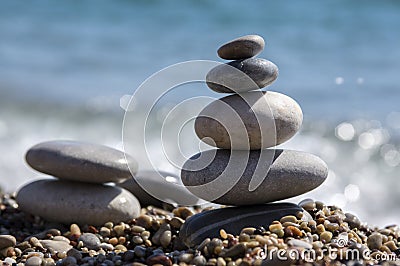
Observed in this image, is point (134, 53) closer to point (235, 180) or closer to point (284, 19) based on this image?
point (284, 19)

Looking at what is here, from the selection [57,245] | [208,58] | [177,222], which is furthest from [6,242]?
[208,58]

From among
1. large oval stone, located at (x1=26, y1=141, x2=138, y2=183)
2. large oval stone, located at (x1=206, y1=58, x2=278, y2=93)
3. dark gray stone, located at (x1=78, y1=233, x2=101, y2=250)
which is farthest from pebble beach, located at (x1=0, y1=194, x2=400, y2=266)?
large oval stone, located at (x1=206, y1=58, x2=278, y2=93)

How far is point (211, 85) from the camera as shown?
12.9 ft

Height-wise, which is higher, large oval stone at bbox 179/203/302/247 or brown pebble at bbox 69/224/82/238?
large oval stone at bbox 179/203/302/247

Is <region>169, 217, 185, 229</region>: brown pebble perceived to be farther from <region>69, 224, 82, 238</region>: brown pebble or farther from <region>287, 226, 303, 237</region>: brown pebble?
<region>287, 226, 303, 237</region>: brown pebble

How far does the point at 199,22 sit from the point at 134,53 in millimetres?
2026

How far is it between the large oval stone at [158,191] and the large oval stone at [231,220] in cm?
137

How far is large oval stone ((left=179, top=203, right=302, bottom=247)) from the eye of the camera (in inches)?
149

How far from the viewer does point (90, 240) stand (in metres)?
4.17

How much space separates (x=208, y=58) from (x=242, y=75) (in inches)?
304

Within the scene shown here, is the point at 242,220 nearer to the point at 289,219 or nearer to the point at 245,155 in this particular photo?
the point at 289,219

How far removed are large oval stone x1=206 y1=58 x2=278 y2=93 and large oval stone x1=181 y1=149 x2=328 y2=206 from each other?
0.42 m

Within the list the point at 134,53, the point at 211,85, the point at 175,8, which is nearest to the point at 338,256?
the point at 211,85

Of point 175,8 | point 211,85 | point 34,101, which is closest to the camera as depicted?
point 211,85
